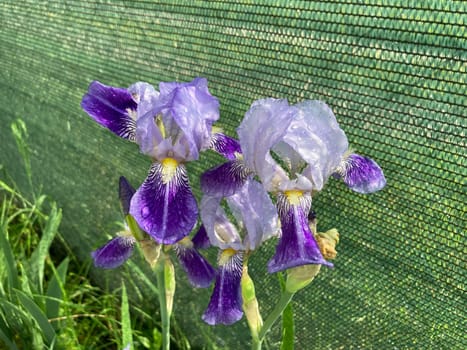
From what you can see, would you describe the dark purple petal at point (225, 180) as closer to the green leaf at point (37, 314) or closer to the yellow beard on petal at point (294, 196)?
the yellow beard on petal at point (294, 196)

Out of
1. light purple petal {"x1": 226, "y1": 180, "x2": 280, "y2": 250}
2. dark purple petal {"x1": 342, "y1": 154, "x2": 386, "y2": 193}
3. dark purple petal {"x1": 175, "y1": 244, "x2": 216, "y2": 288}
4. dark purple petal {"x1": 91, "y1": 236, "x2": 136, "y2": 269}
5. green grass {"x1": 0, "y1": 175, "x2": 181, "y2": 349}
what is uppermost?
dark purple petal {"x1": 342, "y1": 154, "x2": 386, "y2": 193}

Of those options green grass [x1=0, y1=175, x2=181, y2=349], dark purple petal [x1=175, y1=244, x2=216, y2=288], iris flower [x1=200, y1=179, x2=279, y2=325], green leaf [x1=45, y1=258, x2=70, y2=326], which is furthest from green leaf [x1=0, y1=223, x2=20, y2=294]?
iris flower [x1=200, y1=179, x2=279, y2=325]

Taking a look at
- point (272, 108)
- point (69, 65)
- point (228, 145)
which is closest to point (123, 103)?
point (228, 145)

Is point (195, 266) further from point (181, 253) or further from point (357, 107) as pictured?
point (357, 107)

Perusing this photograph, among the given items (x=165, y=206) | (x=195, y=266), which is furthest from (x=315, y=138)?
(x=195, y=266)

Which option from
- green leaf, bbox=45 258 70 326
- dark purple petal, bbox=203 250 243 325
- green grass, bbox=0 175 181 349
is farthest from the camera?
green leaf, bbox=45 258 70 326

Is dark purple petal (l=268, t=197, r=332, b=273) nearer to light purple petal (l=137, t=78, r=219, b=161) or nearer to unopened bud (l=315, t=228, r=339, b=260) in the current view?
unopened bud (l=315, t=228, r=339, b=260)

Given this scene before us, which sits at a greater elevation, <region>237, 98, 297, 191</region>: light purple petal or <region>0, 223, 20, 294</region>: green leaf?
<region>237, 98, 297, 191</region>: light purple petal

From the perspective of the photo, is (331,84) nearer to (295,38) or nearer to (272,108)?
(295,38)
